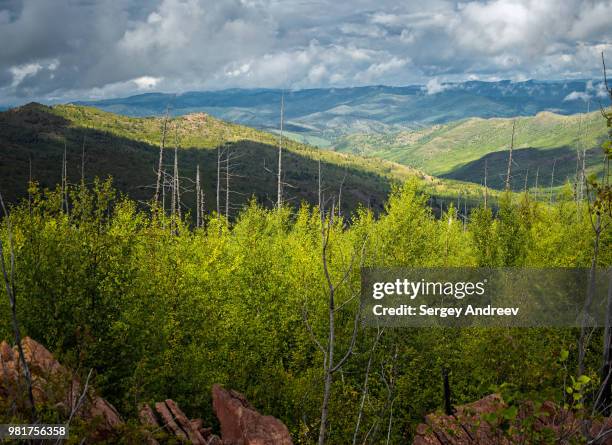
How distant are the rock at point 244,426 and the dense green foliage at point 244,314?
2.48m

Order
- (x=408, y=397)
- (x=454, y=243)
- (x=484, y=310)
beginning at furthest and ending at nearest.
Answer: (x=454, y=243) → (x=484, y=310) → (x=408, y=397)

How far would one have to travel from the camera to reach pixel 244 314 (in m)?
33.0

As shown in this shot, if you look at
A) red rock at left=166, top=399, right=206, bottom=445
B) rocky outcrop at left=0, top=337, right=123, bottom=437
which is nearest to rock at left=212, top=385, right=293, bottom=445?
red rock at left=166, top=399, right=206, bottom=445

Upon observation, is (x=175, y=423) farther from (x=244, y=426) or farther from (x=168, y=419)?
(x=244, y=426)

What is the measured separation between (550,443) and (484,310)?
29.7 meters

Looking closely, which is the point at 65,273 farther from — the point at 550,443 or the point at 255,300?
the point at 550,443

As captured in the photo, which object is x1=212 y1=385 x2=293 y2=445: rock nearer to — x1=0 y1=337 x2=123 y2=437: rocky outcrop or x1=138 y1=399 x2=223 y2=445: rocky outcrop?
x1=138 y1=399 x2=223 y2=445: rocky outcrop

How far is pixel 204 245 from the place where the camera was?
119ft

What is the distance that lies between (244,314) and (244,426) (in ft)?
49.5

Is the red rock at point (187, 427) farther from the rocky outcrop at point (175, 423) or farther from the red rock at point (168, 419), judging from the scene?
the red rock at point (168, 419)

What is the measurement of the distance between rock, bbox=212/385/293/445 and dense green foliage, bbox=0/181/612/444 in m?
2.48

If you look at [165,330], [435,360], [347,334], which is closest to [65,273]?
[165,330]

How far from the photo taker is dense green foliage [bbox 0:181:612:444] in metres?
23.6

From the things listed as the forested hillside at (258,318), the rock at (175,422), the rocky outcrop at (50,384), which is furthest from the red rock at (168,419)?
the rocky outcrop at (50,384)
